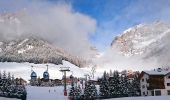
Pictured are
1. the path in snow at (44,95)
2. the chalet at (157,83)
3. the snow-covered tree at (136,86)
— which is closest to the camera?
the path in snow at (44,95)

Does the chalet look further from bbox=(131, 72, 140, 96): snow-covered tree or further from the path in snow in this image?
the path in snow

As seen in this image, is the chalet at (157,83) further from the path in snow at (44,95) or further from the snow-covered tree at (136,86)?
the path in snow at (44,95)

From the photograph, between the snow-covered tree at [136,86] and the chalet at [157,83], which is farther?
the chalet at [157,83]

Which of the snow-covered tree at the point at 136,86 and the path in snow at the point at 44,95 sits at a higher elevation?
the snow-covered tree at the point at 136,86

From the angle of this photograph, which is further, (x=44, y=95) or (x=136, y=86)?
(x=136, y=86)

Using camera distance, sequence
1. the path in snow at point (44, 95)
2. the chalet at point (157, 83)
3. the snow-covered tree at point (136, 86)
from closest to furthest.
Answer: the path in snow at point (44, 95) < the snow-covered tree at point (136, 86) < the chalet at point (157, 83)

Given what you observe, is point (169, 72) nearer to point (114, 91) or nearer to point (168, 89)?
point (168, 89)

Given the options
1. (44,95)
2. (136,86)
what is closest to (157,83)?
(136,86)

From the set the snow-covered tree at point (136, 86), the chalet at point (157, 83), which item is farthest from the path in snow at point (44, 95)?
the chalet at point (157, 83)

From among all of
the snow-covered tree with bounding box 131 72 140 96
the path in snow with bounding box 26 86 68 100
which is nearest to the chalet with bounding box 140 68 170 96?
the snow-covered tree with bounding box 131 72 140 96

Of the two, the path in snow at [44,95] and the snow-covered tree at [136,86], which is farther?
the snow-covered tree at [136,86]

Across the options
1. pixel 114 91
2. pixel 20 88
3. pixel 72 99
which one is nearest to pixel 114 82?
pixel 114 91

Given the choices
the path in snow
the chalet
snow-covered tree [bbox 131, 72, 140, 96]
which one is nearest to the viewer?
the path in snow

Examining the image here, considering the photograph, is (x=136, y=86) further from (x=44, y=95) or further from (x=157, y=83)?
(x=44, y=95)
